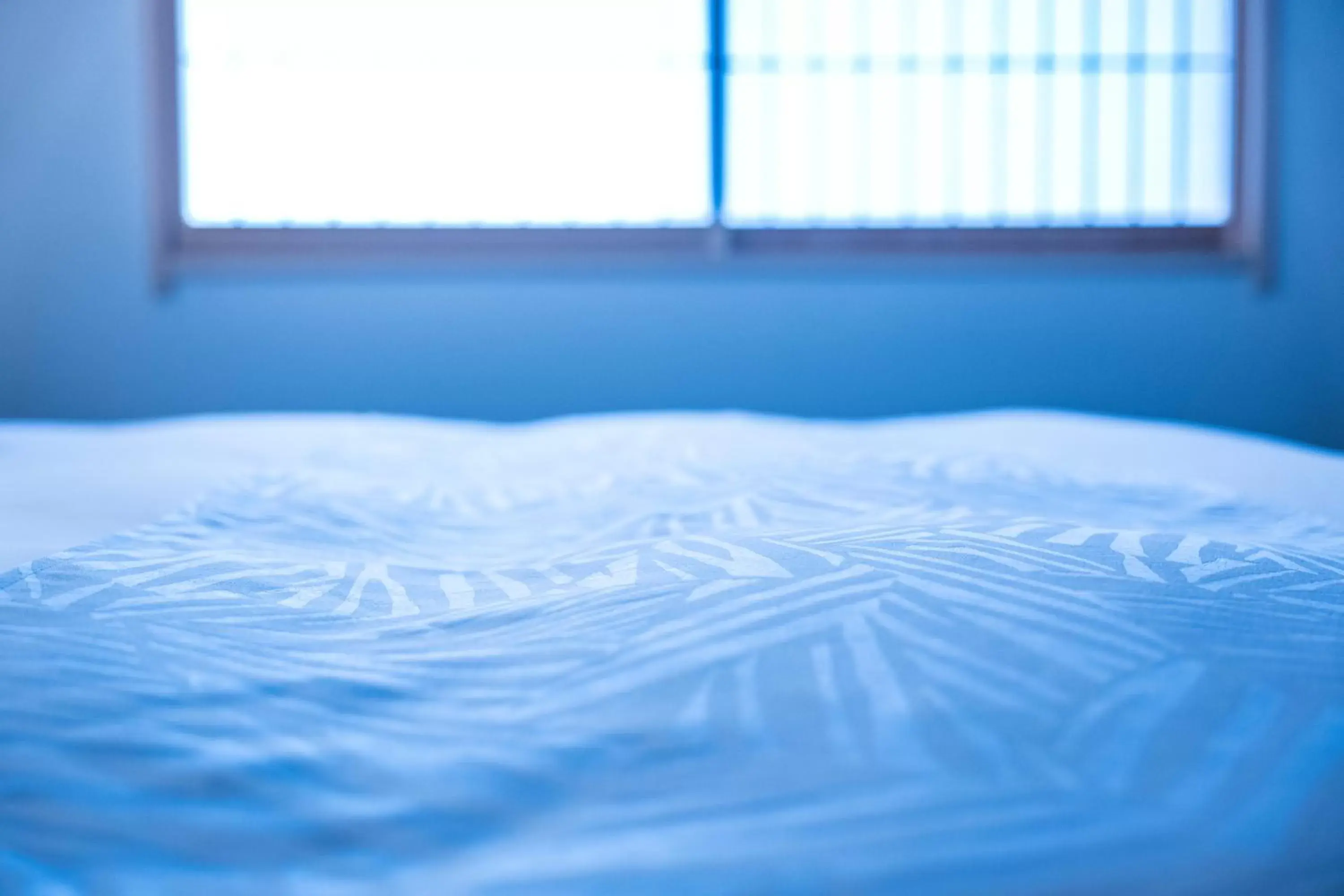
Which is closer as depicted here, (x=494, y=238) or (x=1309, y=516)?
(x=1309, y=516)

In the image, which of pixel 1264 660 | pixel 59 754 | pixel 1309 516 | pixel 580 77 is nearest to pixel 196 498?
pixel 59 754

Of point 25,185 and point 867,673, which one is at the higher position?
point 25,185

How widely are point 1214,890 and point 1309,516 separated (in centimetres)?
56

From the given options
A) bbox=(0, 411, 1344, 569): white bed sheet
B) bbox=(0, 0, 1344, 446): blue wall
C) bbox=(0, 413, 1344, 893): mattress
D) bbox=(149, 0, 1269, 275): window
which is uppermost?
Answer: bbox=(149, 0, 1269, 275): window

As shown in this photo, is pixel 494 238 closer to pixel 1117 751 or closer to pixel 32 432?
pixel 32 432

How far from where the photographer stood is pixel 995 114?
2375 millimetres

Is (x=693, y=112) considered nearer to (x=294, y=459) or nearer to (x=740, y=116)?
(x=740, y=116)

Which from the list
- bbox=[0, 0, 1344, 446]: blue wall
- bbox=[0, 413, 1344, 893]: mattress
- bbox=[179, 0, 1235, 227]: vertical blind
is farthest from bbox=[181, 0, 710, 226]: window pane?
bbox=[0, 413, 1344, 893]: mattress

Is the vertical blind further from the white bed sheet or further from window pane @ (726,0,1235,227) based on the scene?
the white bed sheet

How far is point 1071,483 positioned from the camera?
36.0 inches

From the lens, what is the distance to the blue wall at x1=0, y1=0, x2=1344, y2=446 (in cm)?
221

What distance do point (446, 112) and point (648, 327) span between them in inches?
29.4

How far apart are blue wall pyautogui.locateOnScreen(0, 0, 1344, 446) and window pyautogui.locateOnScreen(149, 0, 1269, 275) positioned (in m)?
0.14

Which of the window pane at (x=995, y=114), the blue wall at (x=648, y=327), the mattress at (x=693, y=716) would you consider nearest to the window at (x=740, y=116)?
the window pane at (x=995, y=114)
